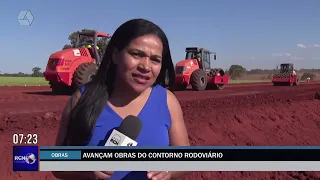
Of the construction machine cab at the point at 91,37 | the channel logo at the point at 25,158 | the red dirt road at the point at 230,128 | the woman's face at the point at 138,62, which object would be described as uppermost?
the construction machine cab at the point at 91,37

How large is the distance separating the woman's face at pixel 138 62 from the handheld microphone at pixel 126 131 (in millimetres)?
134

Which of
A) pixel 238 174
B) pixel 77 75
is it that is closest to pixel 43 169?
pixel 238 174

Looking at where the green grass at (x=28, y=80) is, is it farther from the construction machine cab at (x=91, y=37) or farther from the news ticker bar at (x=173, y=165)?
the news ticker bar at (x=173, y=165)

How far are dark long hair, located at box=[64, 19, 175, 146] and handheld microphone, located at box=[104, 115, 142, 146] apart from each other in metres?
0.10

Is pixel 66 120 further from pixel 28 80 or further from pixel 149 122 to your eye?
pixel 28 80

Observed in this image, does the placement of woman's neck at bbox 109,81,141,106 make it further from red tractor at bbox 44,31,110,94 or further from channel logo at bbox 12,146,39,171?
red tractor at bbox 44,31,110,94

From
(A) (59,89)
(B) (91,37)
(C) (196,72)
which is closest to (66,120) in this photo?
(B) (91,37)

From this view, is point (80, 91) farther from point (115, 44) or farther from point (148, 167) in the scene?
point (148, 167)

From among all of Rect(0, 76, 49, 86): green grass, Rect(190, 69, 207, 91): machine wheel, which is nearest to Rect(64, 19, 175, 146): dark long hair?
Rect(0, 76, 49, 86): green grass

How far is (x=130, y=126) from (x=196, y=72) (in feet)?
30.2

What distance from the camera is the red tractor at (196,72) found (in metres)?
10.1

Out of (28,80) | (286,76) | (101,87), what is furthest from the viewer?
(286,76)

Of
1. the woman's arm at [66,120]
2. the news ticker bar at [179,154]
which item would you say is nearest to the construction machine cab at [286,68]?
the news ticker bar at [179,154]

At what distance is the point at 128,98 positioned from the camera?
138 cm
